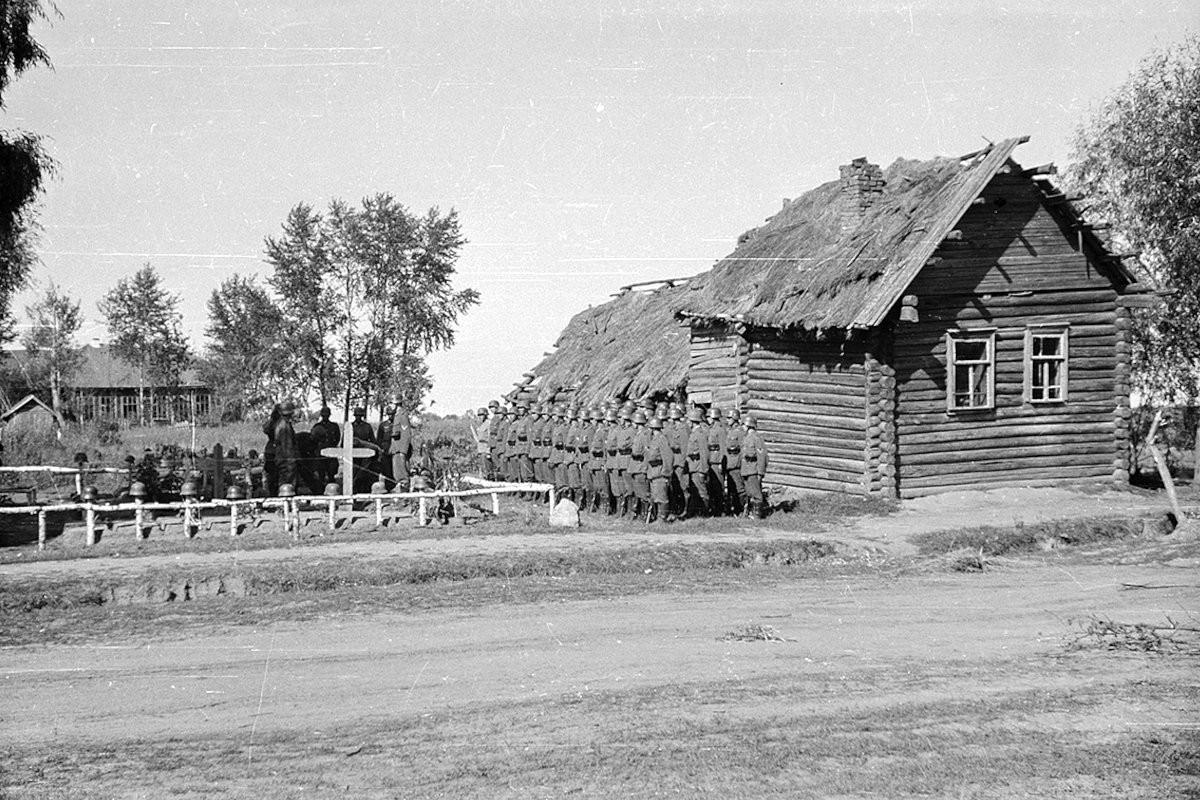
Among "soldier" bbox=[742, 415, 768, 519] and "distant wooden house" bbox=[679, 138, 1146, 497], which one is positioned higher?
"distant wooden house" bbox=[679, 138, 1146, 497]

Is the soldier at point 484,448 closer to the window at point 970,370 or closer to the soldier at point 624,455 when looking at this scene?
the soldier at point 624,455

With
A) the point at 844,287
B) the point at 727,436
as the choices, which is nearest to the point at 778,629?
the point at 727,436

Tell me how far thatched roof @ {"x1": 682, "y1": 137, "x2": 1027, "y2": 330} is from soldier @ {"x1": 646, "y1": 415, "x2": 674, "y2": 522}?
467 cm

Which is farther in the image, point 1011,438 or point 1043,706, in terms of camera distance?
point 1011,438

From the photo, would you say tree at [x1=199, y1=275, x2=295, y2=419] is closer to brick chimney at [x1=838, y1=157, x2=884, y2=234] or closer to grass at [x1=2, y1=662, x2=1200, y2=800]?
brick chimney at [x1=838, y1=157, x2=884, y2=234]

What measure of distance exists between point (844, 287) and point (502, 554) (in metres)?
10.6

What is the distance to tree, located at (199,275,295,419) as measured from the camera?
34812mm

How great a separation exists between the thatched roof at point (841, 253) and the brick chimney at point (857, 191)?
189 millimetres

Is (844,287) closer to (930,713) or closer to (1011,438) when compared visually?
(1011,438)

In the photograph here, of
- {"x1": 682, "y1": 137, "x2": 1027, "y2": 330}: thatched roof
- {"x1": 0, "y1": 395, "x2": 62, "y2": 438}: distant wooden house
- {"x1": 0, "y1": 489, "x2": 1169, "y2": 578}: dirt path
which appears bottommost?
{"x1": 0, "y1": 489, "x2": 1169, "y2": 578}: dirt path

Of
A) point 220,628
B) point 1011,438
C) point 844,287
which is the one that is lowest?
point 220,628

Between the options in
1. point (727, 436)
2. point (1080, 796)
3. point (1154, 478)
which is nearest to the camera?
point (1080, 796)

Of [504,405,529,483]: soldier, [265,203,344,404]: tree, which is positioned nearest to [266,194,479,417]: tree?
[265,203,344,404]: tree

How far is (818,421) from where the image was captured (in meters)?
23.7
